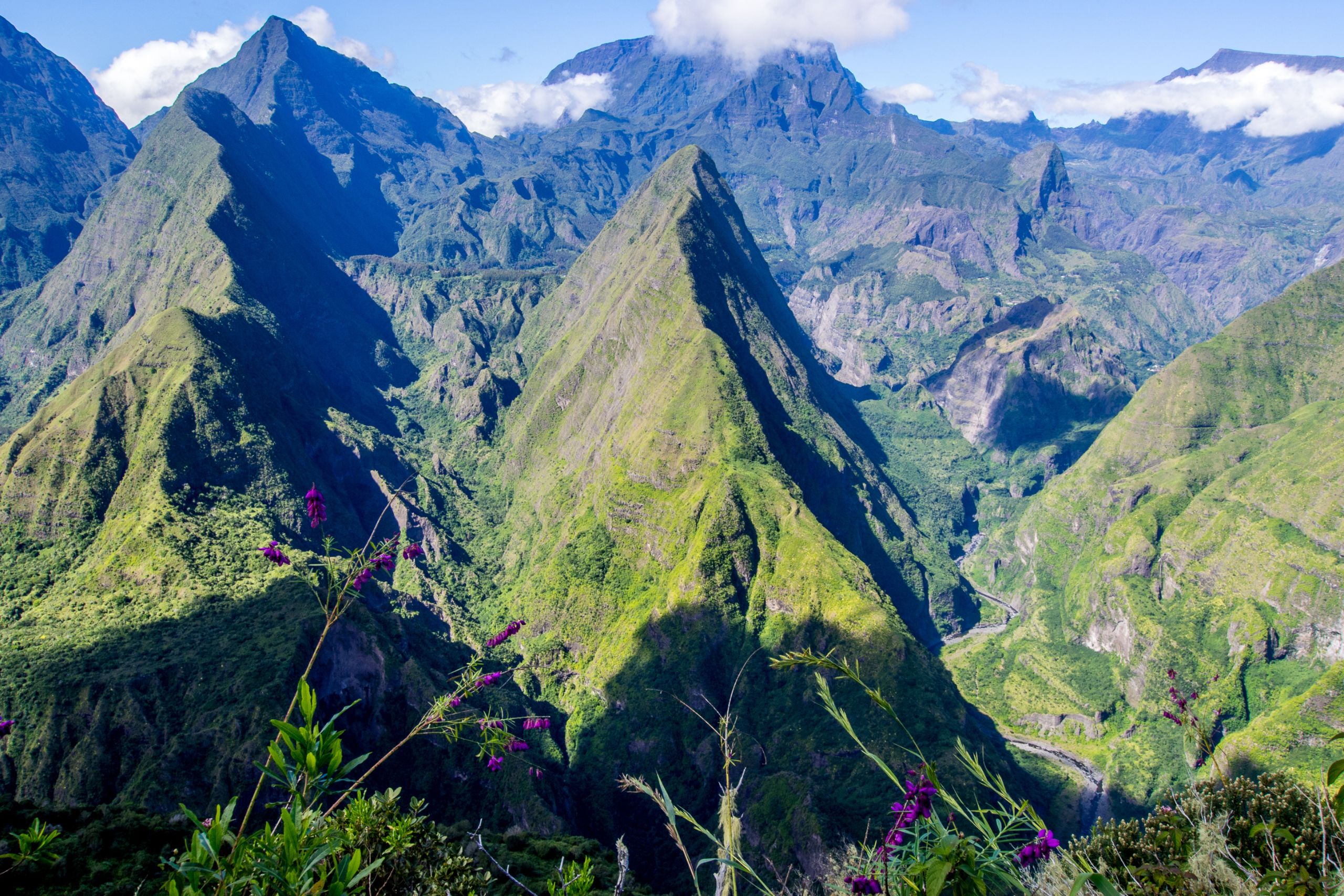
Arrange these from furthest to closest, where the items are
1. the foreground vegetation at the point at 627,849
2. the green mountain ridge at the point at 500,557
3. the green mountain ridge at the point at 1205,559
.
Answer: the green mountain ridge at the point at 1205,559, the green mountain ridge at the point at 500,557, the foreground vegetation at the point at 627,849

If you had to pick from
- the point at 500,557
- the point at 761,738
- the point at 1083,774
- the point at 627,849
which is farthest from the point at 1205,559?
the point at 627,849

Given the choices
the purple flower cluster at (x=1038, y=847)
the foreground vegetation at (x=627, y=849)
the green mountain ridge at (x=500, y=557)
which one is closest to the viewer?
the foreground vegetation at (x=627, y=849)

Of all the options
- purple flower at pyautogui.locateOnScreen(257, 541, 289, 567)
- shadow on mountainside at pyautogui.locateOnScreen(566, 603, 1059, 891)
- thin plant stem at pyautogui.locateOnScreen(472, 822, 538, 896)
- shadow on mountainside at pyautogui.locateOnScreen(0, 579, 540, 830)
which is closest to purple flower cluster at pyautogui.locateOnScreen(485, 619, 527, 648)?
thin plant stem at pyautogui.locateOnScreen(472, 822, 538, 896)

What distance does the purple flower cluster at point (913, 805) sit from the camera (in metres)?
7.93

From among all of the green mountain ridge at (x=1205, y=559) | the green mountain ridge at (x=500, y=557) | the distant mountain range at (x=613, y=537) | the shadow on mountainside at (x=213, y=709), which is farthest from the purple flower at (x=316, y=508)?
the green mountain ridge at (x=1205, y=559)

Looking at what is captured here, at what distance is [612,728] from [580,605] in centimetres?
2134

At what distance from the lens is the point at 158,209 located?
19638 centimetres

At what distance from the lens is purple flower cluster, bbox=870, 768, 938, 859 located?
793 centimetres

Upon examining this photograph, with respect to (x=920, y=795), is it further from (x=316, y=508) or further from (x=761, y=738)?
(x=761, y=738)

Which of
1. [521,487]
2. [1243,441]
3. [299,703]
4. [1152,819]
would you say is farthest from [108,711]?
[1243,441]

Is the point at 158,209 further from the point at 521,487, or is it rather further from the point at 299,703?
the point at 299,703

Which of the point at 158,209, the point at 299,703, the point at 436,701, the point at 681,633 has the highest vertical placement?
the point at 158,209

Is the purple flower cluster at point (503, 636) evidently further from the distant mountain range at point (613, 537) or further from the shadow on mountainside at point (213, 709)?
the shadow on mountainside at point (213, 709)

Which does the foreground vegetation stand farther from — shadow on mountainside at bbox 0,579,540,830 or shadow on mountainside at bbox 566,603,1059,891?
shadow on mountainside at bbox 566,603,1059,891
